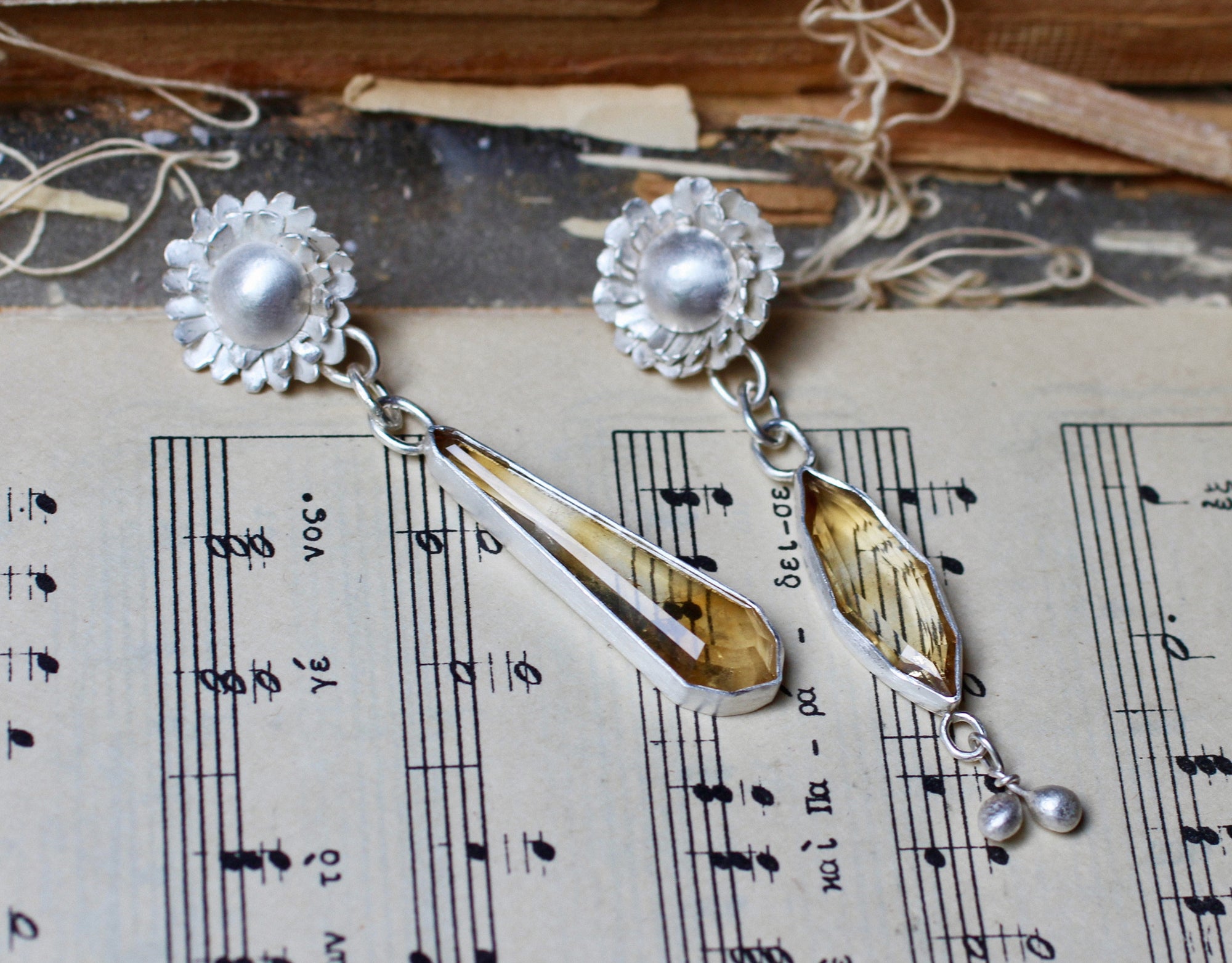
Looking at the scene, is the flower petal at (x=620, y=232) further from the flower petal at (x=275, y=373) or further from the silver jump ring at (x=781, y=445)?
the flower petal at (x=275, y=373)

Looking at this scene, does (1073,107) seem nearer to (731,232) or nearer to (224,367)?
(731,232)

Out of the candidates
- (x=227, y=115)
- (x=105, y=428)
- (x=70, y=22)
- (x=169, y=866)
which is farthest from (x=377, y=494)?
(x=70, y=22)

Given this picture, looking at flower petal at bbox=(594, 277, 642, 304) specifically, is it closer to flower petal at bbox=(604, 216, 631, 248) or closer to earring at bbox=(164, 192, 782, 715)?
flower petal at bbox=(604, 216, 631, 248)

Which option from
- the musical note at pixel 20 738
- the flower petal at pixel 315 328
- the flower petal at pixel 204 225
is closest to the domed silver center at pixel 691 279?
the flower petal at pixel 315 328

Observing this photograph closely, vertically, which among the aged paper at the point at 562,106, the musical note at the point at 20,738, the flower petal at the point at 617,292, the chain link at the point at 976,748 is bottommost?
the chain link at the point at 976,748

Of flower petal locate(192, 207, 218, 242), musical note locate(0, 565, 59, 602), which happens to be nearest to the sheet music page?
musical note locate(0, 565, 59, 602)
